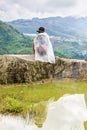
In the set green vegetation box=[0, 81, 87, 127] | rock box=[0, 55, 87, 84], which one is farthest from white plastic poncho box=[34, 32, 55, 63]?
green vegetation box=[0, 81, 87, 127]

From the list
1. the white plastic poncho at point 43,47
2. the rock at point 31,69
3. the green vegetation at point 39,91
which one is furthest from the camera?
the white plastic poncho at point 43,47

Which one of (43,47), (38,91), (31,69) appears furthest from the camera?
(43,47)

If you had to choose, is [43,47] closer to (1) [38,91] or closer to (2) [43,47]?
(2) [43,47]

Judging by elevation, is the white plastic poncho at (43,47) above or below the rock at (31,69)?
above

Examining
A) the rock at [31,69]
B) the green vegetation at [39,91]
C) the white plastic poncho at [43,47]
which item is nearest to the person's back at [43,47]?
the white plastic poncho at [43,47]

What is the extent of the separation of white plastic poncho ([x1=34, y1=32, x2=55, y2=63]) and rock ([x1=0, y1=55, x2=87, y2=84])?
1.47ft

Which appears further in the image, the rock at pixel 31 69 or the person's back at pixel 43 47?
the person's back at pixel 43 47

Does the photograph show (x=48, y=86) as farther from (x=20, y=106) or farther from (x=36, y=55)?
(x=20, y=106)

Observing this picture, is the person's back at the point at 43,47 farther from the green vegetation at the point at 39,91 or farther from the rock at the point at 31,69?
the green vegetation at the point at 39,91

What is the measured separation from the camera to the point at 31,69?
17578mm

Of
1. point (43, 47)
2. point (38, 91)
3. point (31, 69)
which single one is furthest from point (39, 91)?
point (43, 47)

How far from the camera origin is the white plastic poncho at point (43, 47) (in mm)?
18938

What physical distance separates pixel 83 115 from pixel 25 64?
1617 centimetres

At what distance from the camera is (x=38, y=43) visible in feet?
64.2
